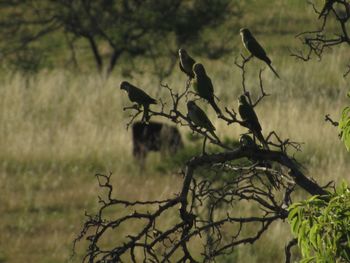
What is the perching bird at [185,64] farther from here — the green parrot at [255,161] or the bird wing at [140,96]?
the green parrot at [255,161]

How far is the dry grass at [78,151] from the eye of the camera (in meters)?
13.4

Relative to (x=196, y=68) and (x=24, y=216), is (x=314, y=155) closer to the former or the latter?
(x=24, y=216)

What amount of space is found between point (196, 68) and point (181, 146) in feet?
35.3

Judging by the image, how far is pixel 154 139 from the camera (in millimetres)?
17156

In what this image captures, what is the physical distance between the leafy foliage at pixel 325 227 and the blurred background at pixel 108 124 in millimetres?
1546

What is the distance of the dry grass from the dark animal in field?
7.6 inches

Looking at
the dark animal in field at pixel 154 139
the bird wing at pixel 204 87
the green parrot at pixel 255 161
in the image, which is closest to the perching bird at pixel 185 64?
the bird wing at pixel 204 87

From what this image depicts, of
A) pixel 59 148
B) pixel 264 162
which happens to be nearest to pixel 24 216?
pixel 59 148

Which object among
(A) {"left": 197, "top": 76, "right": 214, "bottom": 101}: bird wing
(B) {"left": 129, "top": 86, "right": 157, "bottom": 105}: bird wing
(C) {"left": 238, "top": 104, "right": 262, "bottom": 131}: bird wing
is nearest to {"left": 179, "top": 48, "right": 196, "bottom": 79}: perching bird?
(A) {"left": 197, "top": 76, "right": 214, "bottom": 101}: bird wing

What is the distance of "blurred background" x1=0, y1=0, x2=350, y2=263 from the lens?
13.7 metres

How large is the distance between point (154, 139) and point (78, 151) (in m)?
1.20

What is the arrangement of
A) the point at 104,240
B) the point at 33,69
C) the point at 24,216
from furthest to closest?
1. the point at 33,69
2. the point at 24,216
3. the point at 104,240

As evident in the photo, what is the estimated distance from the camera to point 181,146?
1697 cm

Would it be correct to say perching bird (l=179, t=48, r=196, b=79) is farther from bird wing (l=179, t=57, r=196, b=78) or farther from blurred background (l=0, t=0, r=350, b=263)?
blurred background (l=0, t=0, r=350, b=263)
